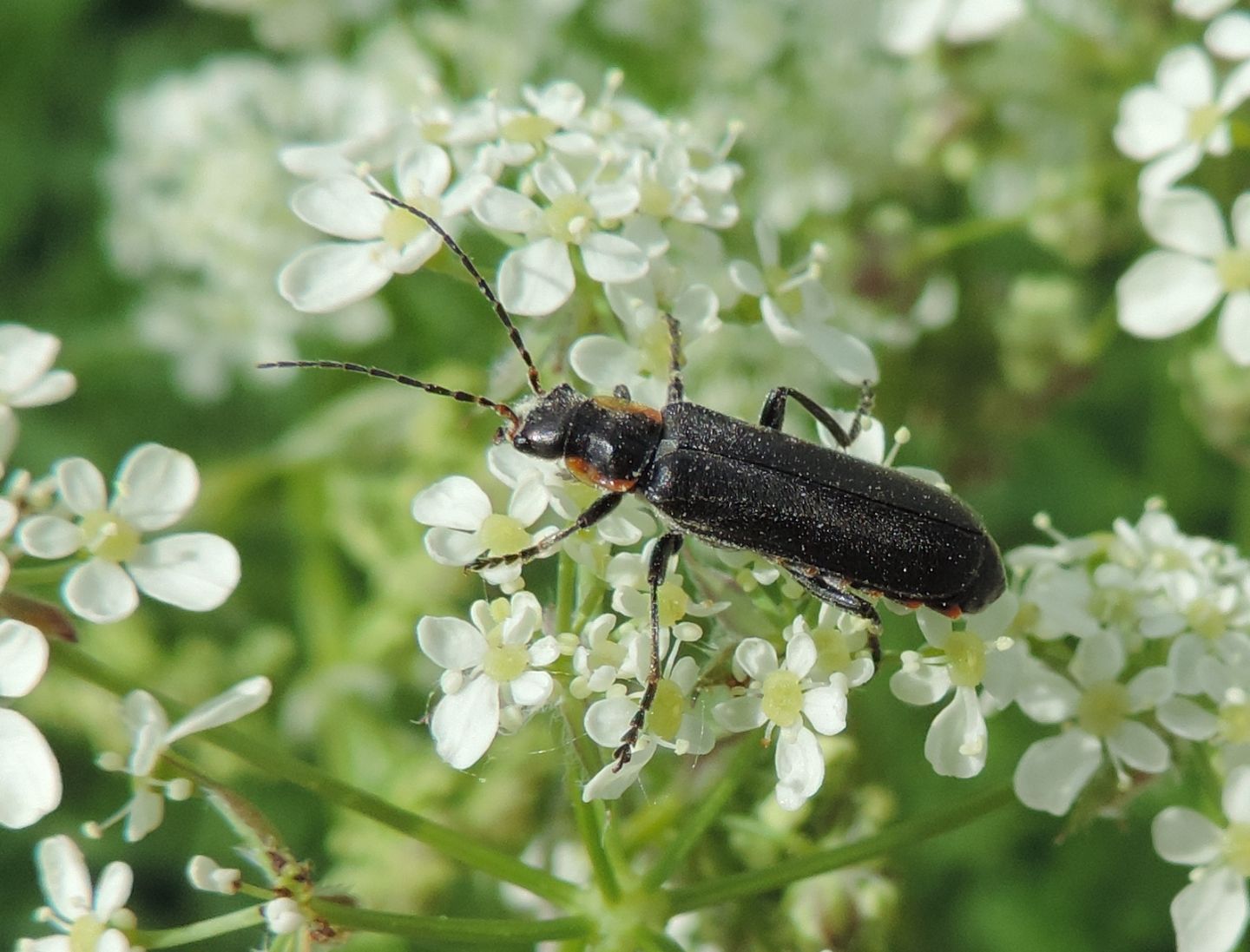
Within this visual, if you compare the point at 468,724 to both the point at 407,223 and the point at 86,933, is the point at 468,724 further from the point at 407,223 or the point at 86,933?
the point at 407,223

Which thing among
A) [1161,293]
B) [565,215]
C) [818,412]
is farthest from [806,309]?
[1161,293]

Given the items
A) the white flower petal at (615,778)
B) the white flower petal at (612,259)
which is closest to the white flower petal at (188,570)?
the white flower petal at (615,778)

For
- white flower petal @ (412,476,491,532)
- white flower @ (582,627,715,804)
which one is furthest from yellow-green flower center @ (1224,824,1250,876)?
white flower petal @ (412,476,491,532)

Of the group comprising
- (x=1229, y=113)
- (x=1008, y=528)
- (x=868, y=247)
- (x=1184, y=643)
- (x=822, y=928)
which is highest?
(x=1229, y=113)

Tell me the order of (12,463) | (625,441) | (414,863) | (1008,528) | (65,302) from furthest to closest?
(65,302), (12,463), (1008,528), (414,863), (625,441)

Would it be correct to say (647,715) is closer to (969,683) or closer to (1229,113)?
(969,683)

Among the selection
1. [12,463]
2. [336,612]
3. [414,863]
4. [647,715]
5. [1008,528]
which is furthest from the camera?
[12,463]

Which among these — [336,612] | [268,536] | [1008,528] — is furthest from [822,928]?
[268,536]
